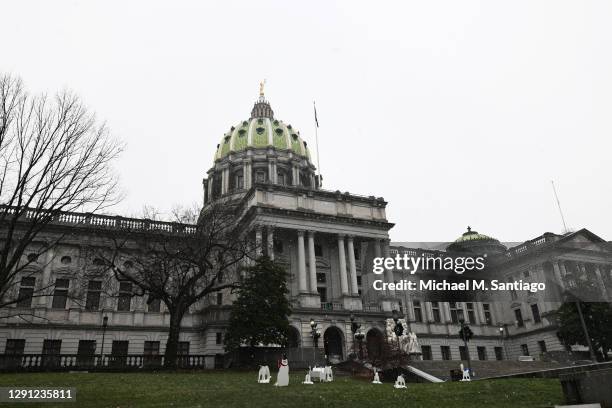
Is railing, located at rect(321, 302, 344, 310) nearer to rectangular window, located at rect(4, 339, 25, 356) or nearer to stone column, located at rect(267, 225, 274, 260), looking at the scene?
stone column, located at rect(267, 225, 274, 260)

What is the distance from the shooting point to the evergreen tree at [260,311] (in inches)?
1337

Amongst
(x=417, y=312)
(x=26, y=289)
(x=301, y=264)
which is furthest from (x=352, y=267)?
(x=26, y=289)

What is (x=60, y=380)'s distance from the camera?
69.5 ft

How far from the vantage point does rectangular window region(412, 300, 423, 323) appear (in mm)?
59441

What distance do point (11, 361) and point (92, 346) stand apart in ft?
52.6

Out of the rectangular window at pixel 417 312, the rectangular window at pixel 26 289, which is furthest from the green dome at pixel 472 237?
the rectangular window at pixel 26 289

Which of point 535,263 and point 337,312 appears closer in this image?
point 337,312

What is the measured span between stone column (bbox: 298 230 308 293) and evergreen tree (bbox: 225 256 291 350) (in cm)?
1050

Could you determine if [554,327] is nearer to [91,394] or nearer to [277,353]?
[277,353]

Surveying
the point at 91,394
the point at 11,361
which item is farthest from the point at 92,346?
the point at 91,394

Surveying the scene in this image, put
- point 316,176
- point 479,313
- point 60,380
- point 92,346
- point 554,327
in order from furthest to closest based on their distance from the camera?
point 316,176
point 479,313
point 554,327
point 92,346
point 60,380

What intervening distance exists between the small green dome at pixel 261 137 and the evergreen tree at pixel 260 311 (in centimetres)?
4013

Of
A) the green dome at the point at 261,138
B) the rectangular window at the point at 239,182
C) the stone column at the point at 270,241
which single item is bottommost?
the stone column at the point at 270,241

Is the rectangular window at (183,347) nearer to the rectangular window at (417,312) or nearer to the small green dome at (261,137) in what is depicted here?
the rectangular window at (417,312)
